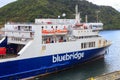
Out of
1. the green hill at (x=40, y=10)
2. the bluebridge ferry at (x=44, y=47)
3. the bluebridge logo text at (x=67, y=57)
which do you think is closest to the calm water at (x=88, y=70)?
the bluebridge ferry at (x=44, y=47)

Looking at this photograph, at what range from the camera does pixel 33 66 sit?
2281 cm

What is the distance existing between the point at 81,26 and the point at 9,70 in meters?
11.1

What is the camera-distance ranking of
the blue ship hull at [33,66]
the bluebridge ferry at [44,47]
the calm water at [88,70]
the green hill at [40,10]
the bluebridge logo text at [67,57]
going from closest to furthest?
the blue ship hull at [33,66] < the bluebridge ferry at [44,47] < the calm water at [88,70] < the bluebridge logo text at [67,57] < the green hill at [40,10]

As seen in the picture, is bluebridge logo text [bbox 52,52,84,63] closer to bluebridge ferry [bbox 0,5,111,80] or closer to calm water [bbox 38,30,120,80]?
bluebridge ferry [bbox 0,5,111,80]

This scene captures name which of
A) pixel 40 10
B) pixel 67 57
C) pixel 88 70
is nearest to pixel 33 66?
pixel 67 57

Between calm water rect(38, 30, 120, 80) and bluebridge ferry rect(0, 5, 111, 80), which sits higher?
bluebridge ferry rect(0, 5, 111, 80)

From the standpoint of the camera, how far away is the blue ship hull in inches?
827

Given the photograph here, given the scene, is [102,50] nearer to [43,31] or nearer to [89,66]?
[89,66]

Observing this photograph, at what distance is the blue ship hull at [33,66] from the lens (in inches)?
827

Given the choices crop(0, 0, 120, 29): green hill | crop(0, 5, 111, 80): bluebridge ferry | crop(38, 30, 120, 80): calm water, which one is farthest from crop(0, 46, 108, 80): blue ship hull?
crop(0, 0, 120, 29): green hill

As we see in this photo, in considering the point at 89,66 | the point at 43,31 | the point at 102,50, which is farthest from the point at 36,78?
the point at 102,50

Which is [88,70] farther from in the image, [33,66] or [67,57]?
[33,66]

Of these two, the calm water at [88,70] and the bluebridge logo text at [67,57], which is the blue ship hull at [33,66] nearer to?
the bluebridge logo text at [67,57]

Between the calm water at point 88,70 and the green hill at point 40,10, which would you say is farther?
the green hill at point 40,10
